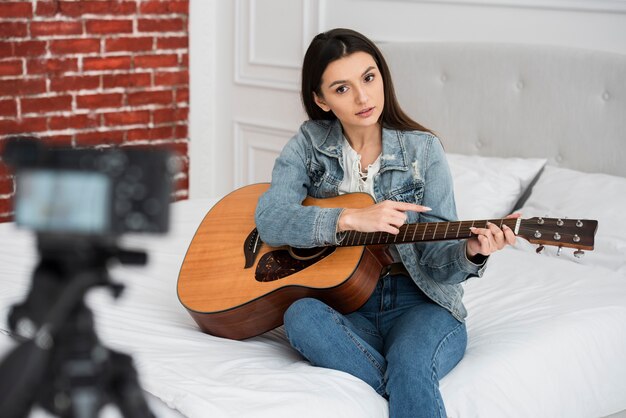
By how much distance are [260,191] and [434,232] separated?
63 centimetres

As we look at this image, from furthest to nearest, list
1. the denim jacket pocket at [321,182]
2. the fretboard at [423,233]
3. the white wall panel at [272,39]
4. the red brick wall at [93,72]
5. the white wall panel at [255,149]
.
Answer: the white wall panel at [255,149] < the white wall panel at [272,39] < the red brick wall at [93,72] < the denim jacket pocket at [321,182] < the fretboard at [423,233]

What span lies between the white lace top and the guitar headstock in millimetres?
435

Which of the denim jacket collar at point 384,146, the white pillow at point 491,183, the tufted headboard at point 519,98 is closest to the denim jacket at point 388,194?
the denim jacket collar at point 384,146

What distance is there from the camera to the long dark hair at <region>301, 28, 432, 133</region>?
194cm

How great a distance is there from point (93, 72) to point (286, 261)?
1.92 m

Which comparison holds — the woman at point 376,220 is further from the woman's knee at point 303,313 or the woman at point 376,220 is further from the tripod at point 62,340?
the tripod at point 62,340

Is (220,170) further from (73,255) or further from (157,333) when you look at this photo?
(73,255)

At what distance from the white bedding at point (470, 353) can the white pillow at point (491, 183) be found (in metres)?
0.20

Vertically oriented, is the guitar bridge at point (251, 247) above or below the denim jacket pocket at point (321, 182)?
below

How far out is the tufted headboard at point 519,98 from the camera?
253 centimetres

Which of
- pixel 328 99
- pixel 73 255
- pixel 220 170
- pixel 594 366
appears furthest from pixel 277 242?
pixel 220 170

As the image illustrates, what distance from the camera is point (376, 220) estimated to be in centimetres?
169

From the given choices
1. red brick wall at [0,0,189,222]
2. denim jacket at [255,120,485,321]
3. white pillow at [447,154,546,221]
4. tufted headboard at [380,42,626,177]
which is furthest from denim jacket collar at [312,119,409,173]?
red brick wall at [0,0,189,222]

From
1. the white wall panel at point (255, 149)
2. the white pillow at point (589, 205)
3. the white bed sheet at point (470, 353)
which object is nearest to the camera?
the white bed sheet at point (470, 353)
